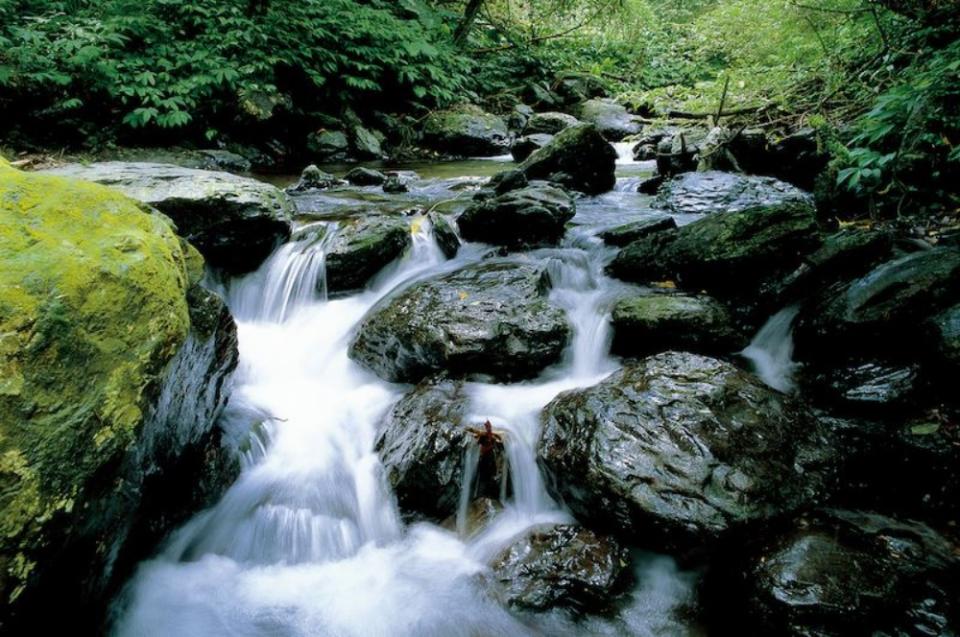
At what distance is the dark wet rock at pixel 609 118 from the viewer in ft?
43.0

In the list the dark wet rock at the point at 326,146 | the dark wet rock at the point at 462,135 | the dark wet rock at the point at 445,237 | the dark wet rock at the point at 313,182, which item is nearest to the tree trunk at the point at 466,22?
the dark wet rock at the point at 462,135

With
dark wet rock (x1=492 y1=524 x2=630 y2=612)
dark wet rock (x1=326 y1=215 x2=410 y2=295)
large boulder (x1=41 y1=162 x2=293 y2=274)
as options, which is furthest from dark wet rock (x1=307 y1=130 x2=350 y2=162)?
dark wet rock (x1=492 y1=524 x2=630 y2=612)

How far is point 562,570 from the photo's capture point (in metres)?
2.53

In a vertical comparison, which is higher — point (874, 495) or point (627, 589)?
point (874, 495)

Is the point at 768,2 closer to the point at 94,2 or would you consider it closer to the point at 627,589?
the point at 627,589

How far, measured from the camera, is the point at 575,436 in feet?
9.73

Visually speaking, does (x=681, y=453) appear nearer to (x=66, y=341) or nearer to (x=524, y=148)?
(x=66, y=341)

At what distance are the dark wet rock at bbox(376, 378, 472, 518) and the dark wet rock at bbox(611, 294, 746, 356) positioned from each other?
144 centimetres

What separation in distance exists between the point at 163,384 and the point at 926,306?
14.1 ft

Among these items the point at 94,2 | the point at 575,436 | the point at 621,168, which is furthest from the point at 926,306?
the point at 94,2

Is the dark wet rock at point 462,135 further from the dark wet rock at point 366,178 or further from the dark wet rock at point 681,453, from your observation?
the dark wet rock at point 681,453

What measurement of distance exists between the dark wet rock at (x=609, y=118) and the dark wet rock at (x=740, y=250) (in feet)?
29.4

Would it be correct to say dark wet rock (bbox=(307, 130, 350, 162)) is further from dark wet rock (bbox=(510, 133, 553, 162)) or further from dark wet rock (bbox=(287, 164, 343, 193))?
dark wet rock (bbox=(510, 133, 553, 162))

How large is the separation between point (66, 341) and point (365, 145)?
31.6ft
